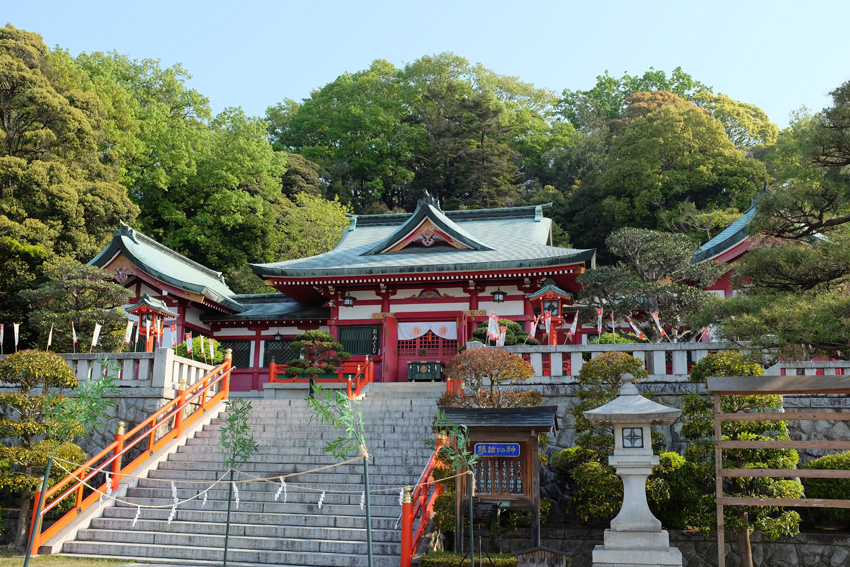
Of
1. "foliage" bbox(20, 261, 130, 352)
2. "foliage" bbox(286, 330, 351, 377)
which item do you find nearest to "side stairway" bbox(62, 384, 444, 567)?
"foliage" bbox(286, 330, 351, 377)

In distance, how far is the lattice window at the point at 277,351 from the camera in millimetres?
22688

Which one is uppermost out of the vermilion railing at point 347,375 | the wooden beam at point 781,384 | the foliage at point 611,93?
the foliage at point 611,93

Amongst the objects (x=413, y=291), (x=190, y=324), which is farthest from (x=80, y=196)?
(x=413, y=291)

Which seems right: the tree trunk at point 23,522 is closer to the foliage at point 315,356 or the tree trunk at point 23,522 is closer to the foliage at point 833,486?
the foliage at point 315,356

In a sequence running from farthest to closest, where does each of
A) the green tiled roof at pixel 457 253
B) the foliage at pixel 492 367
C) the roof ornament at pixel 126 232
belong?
the roof ornament at pixel 126 232, the green tiled roof at pixel 457 253, the foliage at pixel 492 367

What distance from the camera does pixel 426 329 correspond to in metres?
20.5

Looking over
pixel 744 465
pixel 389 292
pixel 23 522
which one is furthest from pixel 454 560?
pixel 389 292

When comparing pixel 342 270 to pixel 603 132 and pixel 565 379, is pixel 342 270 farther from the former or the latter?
pixel 603 132

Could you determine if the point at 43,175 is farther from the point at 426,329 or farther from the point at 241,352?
the point at 426,329

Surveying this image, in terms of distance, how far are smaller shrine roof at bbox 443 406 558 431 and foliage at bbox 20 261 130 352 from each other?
36.6 feet

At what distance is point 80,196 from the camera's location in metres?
24.0

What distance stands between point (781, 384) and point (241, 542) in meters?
7.64

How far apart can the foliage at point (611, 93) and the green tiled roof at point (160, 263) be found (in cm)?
3293

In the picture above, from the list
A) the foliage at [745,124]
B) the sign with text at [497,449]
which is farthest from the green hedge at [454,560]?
the foliage at [745,124]
